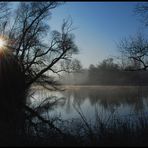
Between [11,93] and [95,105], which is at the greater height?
[11,93]

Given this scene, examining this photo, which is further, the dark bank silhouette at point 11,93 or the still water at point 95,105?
the still water at point 95,105

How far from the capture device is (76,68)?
28.3 m

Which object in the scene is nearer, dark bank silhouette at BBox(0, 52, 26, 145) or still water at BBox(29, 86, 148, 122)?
dark bank silhouette at BBox(0, 52, 26, 145)

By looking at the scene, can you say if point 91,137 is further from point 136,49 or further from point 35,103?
point 35,103

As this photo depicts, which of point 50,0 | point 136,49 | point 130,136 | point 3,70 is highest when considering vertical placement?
point 50,0

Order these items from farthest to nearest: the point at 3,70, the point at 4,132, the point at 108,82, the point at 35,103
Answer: the point at 108,82 → the point at 35,103 → the point at 3,70 → the point at 4,132

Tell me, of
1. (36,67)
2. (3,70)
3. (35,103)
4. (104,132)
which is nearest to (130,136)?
(104,132)

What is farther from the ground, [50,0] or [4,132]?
[50,0]

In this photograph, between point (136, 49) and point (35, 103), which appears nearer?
point (136, 49)

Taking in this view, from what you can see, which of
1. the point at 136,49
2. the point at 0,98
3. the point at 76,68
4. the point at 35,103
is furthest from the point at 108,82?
the point at 0,98

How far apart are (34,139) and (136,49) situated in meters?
8.61

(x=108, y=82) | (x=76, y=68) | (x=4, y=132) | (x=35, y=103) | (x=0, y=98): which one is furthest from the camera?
(x=108, y=82)

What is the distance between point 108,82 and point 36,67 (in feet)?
118

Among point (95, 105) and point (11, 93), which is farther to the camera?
point (11, 93)
